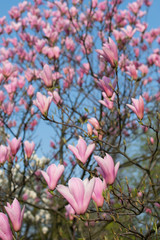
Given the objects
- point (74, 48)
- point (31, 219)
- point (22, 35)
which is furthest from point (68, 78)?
point (31, 219)

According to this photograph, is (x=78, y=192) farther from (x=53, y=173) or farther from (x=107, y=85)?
(x=107, y=85)

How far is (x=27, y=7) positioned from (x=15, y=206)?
6303 millimetres

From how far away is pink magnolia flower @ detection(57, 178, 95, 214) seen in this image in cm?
142

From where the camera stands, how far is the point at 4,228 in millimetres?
1509

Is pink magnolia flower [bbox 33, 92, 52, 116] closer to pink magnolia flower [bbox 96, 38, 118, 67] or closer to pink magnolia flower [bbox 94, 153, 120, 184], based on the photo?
pink magnolia flower [bbox 96, 38, 118, 67]

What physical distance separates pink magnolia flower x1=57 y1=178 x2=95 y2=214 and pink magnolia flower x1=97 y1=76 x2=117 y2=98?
84 centimetres

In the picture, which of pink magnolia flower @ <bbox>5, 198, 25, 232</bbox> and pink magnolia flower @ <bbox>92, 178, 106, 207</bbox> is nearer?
pink magnolia flower @ <bbox>5, 198, 25, 232</bbox>

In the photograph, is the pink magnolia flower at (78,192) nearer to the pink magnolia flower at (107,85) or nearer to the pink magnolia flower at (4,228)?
the pink magnolia flower at (4,228)

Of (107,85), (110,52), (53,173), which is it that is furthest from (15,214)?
(110,52)

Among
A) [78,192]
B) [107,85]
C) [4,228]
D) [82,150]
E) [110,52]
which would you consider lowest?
[4,228]

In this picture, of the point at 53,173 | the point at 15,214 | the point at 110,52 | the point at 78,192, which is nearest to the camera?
the point at 78,192

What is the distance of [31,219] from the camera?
31.1 ft

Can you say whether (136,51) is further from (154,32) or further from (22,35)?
(22,35)

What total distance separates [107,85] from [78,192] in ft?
3.06
